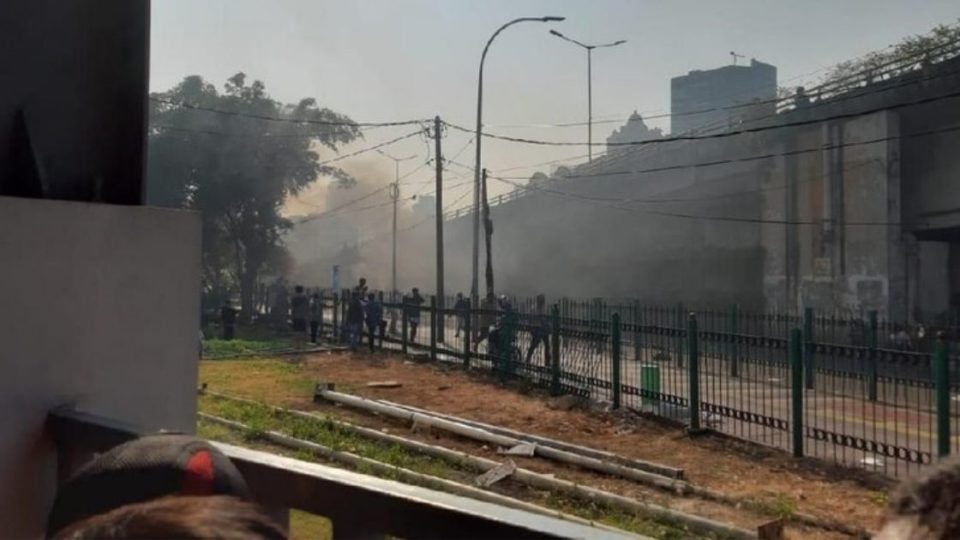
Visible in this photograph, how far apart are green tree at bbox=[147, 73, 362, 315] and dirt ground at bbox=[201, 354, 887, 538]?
67.9ft

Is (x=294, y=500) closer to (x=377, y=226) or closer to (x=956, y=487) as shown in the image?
(x=956, y=487)

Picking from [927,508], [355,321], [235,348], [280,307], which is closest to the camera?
[927,508]

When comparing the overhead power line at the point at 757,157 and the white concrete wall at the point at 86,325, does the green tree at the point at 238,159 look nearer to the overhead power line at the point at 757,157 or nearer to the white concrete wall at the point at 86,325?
the overhead power line at the point at 757,157

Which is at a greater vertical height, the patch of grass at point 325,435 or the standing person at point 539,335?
the standing person at point 539,335

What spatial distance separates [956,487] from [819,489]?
23.3 ft

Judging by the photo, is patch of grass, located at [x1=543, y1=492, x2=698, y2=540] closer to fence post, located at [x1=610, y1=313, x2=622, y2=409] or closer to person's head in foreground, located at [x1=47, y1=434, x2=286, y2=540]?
fence post, located at [x1=610, y1=313, x2=622, y2=409]

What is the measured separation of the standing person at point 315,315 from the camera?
909 inches

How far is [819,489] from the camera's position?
7605 mm

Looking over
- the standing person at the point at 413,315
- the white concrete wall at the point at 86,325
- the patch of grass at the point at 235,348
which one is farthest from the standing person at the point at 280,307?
the white concrete wall at the point at 86,325

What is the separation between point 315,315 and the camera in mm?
23562

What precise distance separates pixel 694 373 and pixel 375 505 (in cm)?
893

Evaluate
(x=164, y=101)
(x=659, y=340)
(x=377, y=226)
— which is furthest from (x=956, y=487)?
(x=377, y=226)

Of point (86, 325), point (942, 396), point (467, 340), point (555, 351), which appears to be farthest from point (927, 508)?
point (467, 340)

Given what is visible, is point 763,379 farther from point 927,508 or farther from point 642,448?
point 927,508
